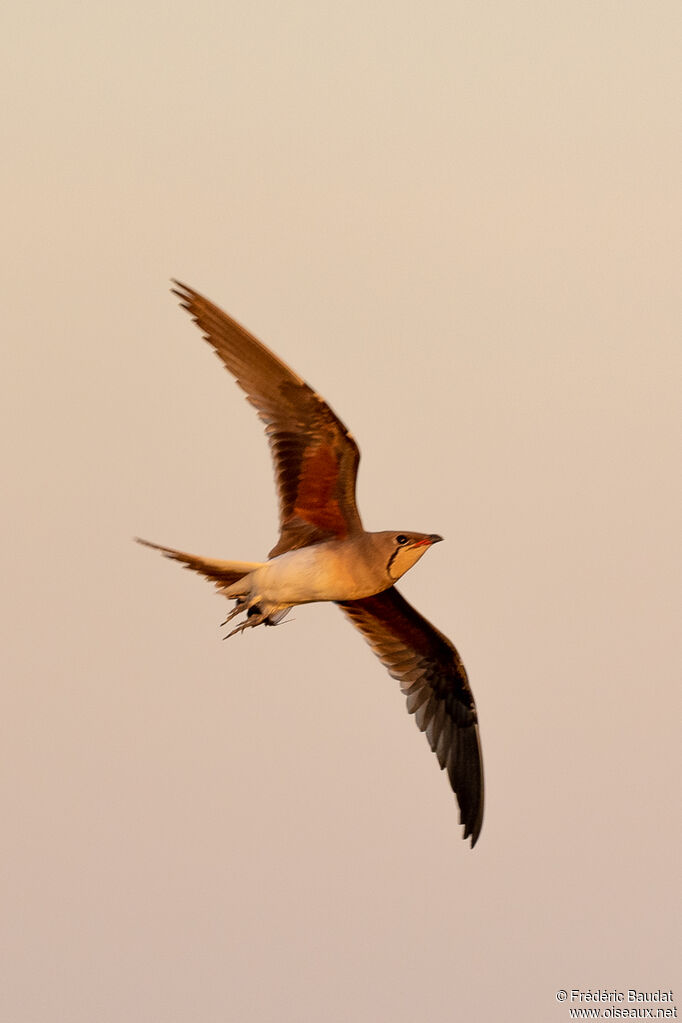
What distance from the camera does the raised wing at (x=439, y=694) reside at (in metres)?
15.9

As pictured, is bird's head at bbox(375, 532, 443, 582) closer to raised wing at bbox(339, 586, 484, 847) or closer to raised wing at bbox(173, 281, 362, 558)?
raised wing at bbox(173, 281, 362, 558)

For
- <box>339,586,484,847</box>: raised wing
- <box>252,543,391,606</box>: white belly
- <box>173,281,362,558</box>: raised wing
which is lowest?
<box>339,586,484,847</box>: raised wing

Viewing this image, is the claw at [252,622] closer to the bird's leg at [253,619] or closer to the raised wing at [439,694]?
the bird's leg at [253,619]

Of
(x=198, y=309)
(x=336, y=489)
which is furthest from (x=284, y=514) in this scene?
(x=198, y=309)

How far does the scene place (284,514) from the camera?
1425 centimetres

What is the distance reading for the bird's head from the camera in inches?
546

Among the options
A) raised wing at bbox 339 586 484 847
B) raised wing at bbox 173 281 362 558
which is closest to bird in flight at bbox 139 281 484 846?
raised wing at bbox 173 281 362 558

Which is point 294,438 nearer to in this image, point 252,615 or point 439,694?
point 252,615

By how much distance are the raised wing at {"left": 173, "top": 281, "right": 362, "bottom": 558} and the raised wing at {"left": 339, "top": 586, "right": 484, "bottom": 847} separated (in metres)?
1.78

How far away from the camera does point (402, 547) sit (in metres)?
13.9

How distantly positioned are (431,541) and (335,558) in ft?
2.49

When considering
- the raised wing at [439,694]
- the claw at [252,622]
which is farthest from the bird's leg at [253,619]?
the raised wing at [439,694]

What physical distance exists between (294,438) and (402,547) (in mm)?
1187

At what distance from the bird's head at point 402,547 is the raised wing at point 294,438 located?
1.23 ft
